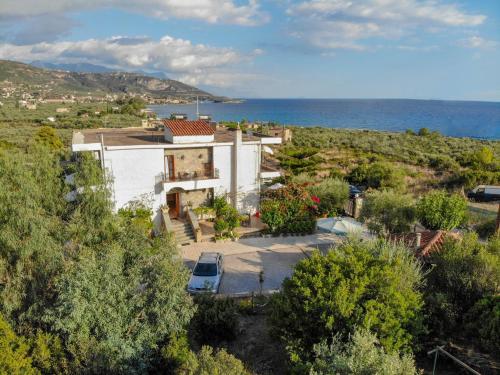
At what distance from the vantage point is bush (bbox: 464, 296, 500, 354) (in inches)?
403

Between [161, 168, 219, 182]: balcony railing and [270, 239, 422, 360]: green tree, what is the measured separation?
12684 mm

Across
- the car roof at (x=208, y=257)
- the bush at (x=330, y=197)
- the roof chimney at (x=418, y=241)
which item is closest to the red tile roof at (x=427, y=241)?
the roof chimney at (x=418, y=241)

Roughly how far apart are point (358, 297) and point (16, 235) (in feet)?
33.7

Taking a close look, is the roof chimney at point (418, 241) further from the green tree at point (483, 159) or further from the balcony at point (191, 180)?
the green tree at point (483, 159)

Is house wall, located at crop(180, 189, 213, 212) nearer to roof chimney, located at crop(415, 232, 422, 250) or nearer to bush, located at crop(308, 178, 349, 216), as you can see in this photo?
bush, located at crop(308, 178, 349, 216)

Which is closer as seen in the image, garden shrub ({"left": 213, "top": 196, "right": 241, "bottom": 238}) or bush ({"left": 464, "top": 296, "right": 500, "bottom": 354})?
bush ({"left": 464, "top": 296, "right": 500, "bottom": 354})

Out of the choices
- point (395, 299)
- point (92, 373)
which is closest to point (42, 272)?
point (92, 373)

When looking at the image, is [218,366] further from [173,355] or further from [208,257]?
[208,257]

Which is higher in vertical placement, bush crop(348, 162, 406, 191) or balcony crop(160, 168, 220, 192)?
Answer: balcony crop(160, 168, 220, 192)

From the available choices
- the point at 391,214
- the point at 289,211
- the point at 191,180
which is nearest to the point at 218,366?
the point at 391,214

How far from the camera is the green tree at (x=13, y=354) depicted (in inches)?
363

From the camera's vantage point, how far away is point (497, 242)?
13.3m

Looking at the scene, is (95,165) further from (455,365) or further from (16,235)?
(455,365)

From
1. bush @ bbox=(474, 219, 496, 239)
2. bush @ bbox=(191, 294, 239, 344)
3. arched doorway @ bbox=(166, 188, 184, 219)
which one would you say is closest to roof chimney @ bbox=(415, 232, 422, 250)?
bush @ bbox=(474, 219, 496, 239)
